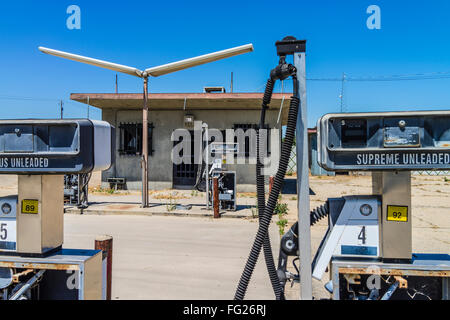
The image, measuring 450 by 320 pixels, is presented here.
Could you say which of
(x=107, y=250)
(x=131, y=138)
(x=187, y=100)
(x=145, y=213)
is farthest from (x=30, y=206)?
(x=131, y=138)

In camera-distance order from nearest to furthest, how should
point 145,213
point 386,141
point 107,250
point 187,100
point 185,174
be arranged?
point 386,141 < point 107,250 < point 145,213 < point 187,100 < point 185,174

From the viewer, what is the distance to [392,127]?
1986mm

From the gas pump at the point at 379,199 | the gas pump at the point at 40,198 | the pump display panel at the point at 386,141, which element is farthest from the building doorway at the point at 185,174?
the pump display panel at the point at 386,141

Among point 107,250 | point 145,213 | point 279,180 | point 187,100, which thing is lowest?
point 145,213

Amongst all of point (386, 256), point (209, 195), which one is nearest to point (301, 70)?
point (386, 256)

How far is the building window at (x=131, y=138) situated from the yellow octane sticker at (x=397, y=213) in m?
12.6

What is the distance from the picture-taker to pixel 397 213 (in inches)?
80.3

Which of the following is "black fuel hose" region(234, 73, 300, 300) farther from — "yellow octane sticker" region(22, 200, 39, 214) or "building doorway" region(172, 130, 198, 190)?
"building doorway" region(172, 130, 198, 190)

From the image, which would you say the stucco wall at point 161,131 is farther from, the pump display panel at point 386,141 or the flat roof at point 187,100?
Result: the pump display panel at point 386,141

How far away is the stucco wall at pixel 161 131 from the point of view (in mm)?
13625

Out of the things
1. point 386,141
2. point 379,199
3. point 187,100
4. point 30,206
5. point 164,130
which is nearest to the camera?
point 386,141

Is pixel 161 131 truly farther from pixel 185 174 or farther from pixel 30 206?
pixel 30 206

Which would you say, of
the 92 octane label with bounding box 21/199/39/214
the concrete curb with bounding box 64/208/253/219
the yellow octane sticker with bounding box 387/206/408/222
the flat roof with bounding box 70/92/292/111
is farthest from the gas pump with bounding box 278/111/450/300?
the flat roof with bounding box 70/92/292/111

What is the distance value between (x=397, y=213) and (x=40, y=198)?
2229mm
